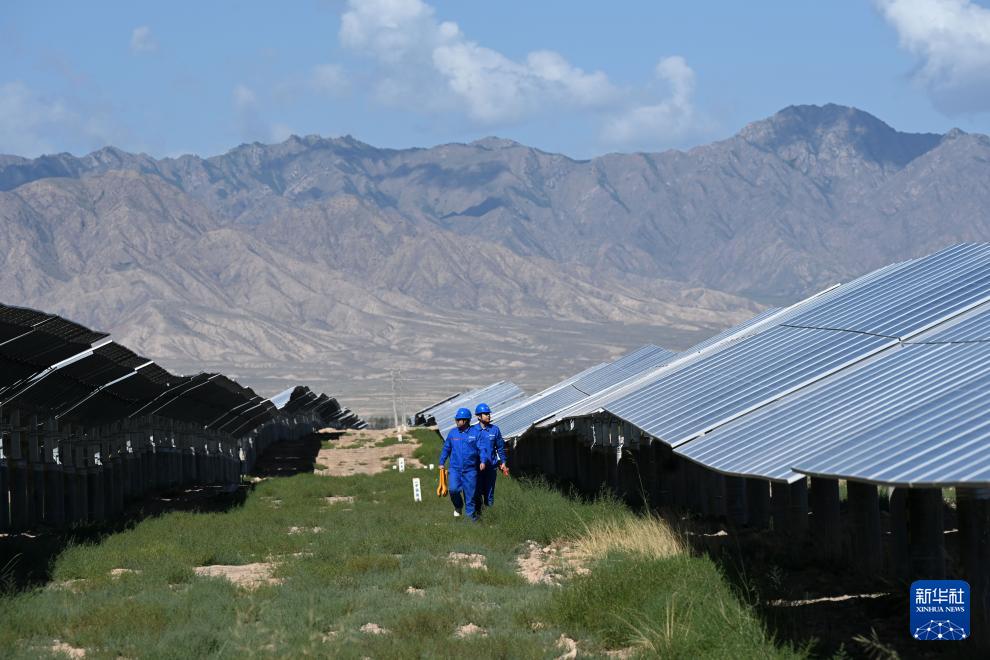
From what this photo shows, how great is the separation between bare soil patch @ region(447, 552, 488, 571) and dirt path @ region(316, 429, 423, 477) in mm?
20630

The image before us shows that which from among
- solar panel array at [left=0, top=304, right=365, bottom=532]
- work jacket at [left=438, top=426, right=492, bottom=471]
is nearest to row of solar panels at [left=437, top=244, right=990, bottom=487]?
work jacket at [left=438, top=426, right=492, bottom=471]

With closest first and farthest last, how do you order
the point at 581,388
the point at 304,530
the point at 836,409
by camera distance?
the point at 836,409, the point at 304,530, the point at 581,388

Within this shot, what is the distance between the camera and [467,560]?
13.6 meters

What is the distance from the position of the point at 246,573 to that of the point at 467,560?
1.97 metres

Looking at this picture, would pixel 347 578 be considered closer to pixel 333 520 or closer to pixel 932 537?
pixel 932 537

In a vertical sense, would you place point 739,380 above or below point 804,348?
below

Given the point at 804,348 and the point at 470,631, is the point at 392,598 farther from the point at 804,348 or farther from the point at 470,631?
the point at 804,348

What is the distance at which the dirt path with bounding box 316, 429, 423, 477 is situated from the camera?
39.9 meters

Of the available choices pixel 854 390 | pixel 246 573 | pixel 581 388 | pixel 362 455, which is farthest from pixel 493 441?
pixel 362 455

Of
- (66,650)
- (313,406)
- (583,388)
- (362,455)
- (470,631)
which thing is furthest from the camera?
(313,406)

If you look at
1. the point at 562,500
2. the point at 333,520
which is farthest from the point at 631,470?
the point at 333,520

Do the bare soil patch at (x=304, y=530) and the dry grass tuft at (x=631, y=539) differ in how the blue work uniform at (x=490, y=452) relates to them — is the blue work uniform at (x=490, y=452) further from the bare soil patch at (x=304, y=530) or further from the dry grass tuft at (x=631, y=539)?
the dry grass tuft at (x=631, y=539)

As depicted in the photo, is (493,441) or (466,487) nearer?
(493,441)

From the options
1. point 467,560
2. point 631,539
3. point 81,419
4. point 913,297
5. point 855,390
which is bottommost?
point 467,560
